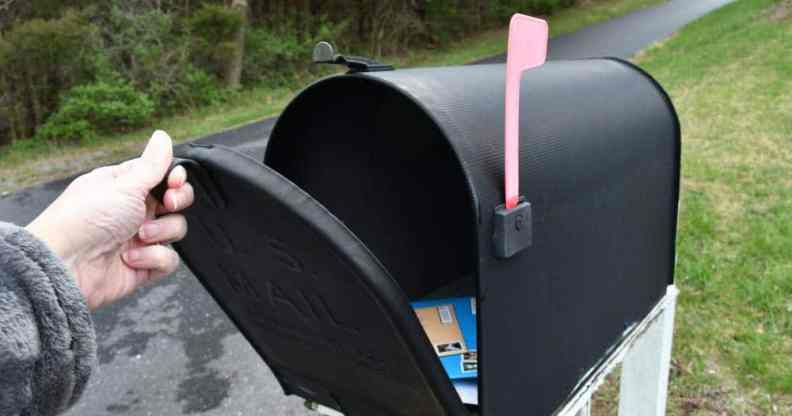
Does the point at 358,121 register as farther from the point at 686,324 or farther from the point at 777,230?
the point at 777,230

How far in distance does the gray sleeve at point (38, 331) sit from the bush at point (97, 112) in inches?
371

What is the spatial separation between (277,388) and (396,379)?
6.28ft

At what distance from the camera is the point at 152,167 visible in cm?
98

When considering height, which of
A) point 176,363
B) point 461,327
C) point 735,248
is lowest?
point 176,363

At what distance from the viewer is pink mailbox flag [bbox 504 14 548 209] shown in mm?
981

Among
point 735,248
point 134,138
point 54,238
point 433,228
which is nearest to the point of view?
point 54,238

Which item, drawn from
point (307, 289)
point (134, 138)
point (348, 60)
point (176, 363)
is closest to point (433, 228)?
point (348, 60)

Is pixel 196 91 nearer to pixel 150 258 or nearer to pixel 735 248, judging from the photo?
pixel 735 248

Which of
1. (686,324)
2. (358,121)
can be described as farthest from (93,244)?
(686,324)

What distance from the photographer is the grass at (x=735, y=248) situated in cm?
250

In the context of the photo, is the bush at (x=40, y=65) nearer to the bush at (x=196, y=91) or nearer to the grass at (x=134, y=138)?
the grass at (x=134, y=138)

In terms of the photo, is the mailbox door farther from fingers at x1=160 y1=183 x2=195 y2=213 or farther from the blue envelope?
the blue envelope

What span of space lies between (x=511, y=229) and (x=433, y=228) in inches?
29.9

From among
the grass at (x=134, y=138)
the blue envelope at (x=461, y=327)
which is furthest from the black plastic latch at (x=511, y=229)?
the grass at (x=134, y=138)
